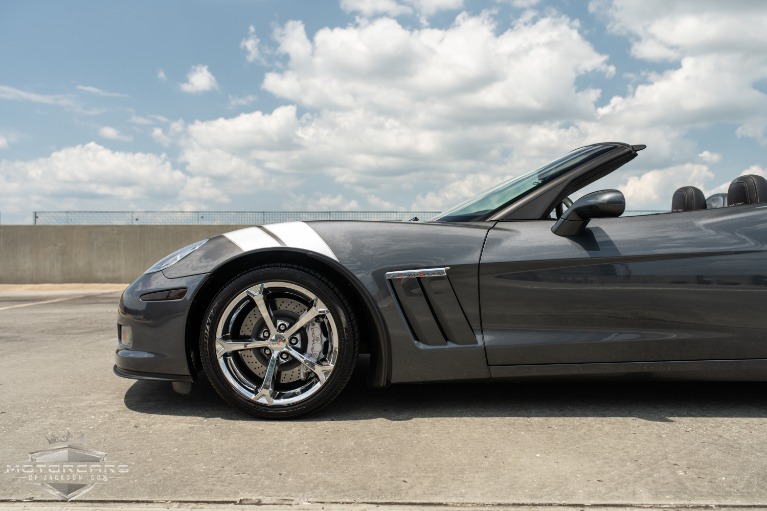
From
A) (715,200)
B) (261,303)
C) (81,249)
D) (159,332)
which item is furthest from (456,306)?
(81,249)

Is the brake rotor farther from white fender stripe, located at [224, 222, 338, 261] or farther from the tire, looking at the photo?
white fender stripe, located at [224, 222, 338, 261]

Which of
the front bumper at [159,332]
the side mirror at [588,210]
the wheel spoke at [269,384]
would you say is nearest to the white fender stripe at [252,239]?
the front bumper at [159,332]

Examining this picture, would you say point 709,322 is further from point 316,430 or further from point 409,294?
point 316,430

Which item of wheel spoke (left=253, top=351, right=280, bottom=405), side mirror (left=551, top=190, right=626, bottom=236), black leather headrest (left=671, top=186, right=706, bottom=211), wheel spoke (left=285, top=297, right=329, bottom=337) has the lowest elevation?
wheel spoke (left=253, top=351, right=280, bottom=405)

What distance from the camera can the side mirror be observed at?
107 inches

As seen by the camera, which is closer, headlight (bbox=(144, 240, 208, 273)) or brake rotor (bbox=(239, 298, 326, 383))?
brake rotor (bbox=(239, 298, 326, 383))

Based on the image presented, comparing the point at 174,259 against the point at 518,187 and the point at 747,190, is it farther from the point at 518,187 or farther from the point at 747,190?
the point at 747,190

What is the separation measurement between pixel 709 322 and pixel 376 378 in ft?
4.91

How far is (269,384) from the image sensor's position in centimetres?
281

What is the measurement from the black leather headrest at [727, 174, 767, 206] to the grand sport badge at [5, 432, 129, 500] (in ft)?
9.94

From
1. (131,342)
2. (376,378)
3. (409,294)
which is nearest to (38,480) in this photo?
(131,342)

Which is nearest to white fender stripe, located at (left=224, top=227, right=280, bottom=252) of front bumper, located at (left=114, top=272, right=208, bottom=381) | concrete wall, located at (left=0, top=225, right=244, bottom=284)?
front bumper, located at (left=114, top=272, right=208, bottom=381)

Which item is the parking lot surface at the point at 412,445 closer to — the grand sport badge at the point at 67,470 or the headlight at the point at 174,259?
the grand sport badge at the point at 67,470

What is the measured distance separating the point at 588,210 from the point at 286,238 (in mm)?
1338
